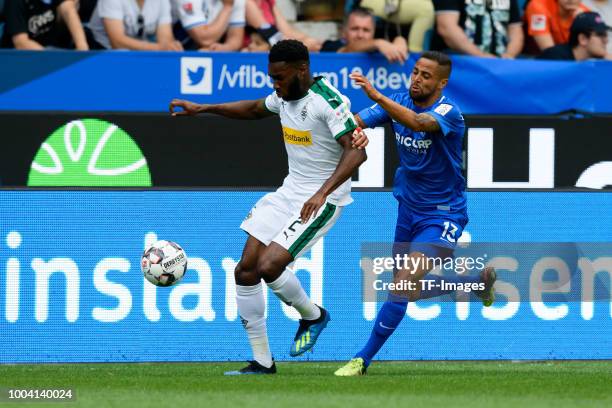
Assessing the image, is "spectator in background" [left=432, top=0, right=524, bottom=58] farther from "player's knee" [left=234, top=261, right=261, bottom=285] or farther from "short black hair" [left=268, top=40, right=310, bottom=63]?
"player's knee" [left=234, top=261, right=261, bottom=285]

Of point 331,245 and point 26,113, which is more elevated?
point 26,113

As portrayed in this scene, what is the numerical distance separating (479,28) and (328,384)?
5.49 meters

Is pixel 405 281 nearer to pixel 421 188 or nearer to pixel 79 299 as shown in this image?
pixel 421 188

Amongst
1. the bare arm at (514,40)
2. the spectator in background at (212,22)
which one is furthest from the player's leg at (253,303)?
the bare arm at (514,40)

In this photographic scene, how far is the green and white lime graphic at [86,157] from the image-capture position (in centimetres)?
1064

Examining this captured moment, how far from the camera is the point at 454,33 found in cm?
1248

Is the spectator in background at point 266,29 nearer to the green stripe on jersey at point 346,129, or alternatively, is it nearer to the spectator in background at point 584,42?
the spectator in background at point 584,42

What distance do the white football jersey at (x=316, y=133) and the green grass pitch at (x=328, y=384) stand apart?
132 centimetres

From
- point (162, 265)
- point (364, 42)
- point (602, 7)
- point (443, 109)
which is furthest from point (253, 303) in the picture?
point (602, 7)

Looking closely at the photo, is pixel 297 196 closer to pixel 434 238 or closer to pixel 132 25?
pixel 434 238

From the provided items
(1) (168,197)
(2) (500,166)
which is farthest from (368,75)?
(1) (168,197)

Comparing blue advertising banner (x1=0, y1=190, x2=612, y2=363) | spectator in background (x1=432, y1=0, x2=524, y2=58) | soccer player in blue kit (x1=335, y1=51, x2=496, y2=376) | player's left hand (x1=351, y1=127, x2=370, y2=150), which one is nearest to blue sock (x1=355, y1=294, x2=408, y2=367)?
soccer player in blue kit (x1=335, y1=51, x2=496, y2=376)

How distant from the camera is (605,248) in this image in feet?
35.5

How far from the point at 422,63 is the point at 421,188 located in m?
0.88
